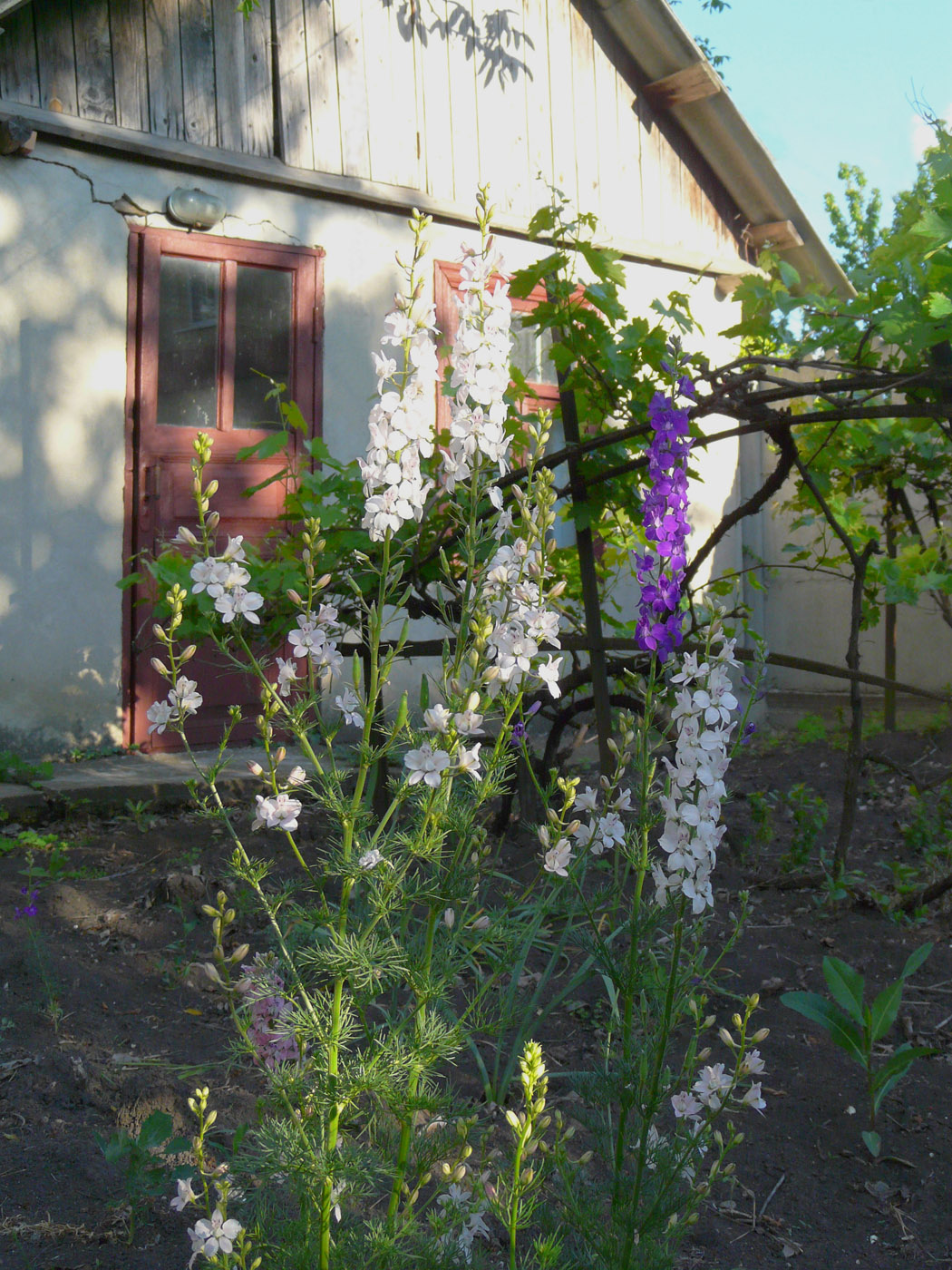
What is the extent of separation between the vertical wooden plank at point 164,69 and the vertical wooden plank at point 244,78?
226mm

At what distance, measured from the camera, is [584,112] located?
7605 millimetres

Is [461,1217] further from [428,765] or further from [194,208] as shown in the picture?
[194,208]

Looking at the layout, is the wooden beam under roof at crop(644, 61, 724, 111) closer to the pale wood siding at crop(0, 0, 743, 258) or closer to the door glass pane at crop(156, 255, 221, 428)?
the pale wood siding at crop(0, 0, 743, 258)

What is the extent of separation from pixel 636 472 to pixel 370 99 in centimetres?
420

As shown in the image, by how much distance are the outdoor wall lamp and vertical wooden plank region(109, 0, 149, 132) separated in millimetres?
372

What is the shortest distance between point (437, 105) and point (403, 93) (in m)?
0.25

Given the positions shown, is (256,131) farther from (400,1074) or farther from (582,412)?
(400,1074)

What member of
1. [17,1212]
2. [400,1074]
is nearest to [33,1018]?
[17,1212]

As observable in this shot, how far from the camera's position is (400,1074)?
4.94 feet

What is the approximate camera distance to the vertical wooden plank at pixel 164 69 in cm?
577

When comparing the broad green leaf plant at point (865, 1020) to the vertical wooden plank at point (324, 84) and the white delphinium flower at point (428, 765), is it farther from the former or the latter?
the vertical wooden plank at point (324, 84)

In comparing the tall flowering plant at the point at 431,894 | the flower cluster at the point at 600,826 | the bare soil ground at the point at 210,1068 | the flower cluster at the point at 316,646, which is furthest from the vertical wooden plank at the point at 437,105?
the flower cluster at the point at 600,826

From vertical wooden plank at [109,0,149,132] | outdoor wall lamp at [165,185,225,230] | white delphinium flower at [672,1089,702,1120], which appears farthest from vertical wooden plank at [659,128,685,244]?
white delphinium flower at [672,1089,702,1120]

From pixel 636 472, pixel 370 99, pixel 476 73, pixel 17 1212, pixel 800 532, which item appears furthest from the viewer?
pixel 800 532
